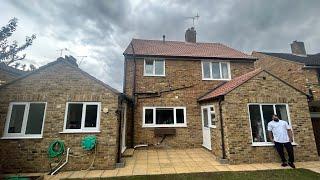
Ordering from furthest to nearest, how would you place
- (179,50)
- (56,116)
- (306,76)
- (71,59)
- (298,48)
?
1. (298,48)
2. (179,50)
3. (306,76)
4. (71,59)
5. (56,116)

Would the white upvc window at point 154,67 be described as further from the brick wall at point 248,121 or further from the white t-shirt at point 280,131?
the white t-shirt at point 280,131

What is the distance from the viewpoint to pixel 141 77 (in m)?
11.6

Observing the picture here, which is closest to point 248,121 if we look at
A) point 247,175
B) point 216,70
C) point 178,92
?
point 247,175

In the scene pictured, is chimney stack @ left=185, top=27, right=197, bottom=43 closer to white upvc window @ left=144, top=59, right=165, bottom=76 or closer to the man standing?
white upvc window @ left=144, top=59, right=165, bottom=76

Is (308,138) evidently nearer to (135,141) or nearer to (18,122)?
(135,141)

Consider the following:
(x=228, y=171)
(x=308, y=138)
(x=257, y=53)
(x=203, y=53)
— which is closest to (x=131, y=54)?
(x=203, y=53)

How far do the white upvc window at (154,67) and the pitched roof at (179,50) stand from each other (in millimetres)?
490

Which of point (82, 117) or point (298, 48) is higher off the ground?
point (298, 48)

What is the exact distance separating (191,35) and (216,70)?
5.59m

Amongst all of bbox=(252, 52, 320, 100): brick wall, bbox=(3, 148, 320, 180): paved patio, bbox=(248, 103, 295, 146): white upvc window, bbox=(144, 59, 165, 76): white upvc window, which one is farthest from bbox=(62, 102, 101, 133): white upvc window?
bbox=(252, 52, 320, 100): brick wall

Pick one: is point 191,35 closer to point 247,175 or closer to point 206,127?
point 206,127

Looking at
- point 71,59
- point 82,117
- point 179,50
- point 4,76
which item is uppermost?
point 179,50

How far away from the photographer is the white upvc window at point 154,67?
11.9 metres

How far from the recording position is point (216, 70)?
1249 cm
